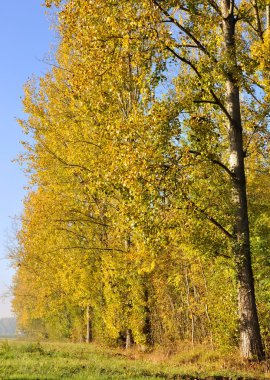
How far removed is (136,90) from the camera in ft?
57.8

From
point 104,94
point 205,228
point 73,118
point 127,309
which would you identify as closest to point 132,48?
point 104,94

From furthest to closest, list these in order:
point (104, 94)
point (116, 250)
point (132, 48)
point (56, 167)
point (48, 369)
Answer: point (56, 167) < point (116, 250) < point (104, 94) < point (132, 48) < point (48, 369)

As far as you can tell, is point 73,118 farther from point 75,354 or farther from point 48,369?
point 48,369

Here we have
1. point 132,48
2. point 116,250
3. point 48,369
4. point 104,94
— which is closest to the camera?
point 48,369

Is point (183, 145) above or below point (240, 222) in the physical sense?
above

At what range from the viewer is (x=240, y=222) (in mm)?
11797

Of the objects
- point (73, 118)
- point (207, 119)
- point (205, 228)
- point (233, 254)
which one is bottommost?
point (233, 254)

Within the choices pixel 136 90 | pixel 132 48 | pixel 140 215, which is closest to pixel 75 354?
pixel 140 215

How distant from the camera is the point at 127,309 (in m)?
17.9

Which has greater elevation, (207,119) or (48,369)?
(207,119)

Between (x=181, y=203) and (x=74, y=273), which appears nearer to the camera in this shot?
(x=181, y=203)

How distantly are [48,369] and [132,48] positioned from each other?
847 centimetres

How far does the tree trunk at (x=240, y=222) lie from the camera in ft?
36.6

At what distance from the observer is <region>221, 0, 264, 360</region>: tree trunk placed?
11156mm
